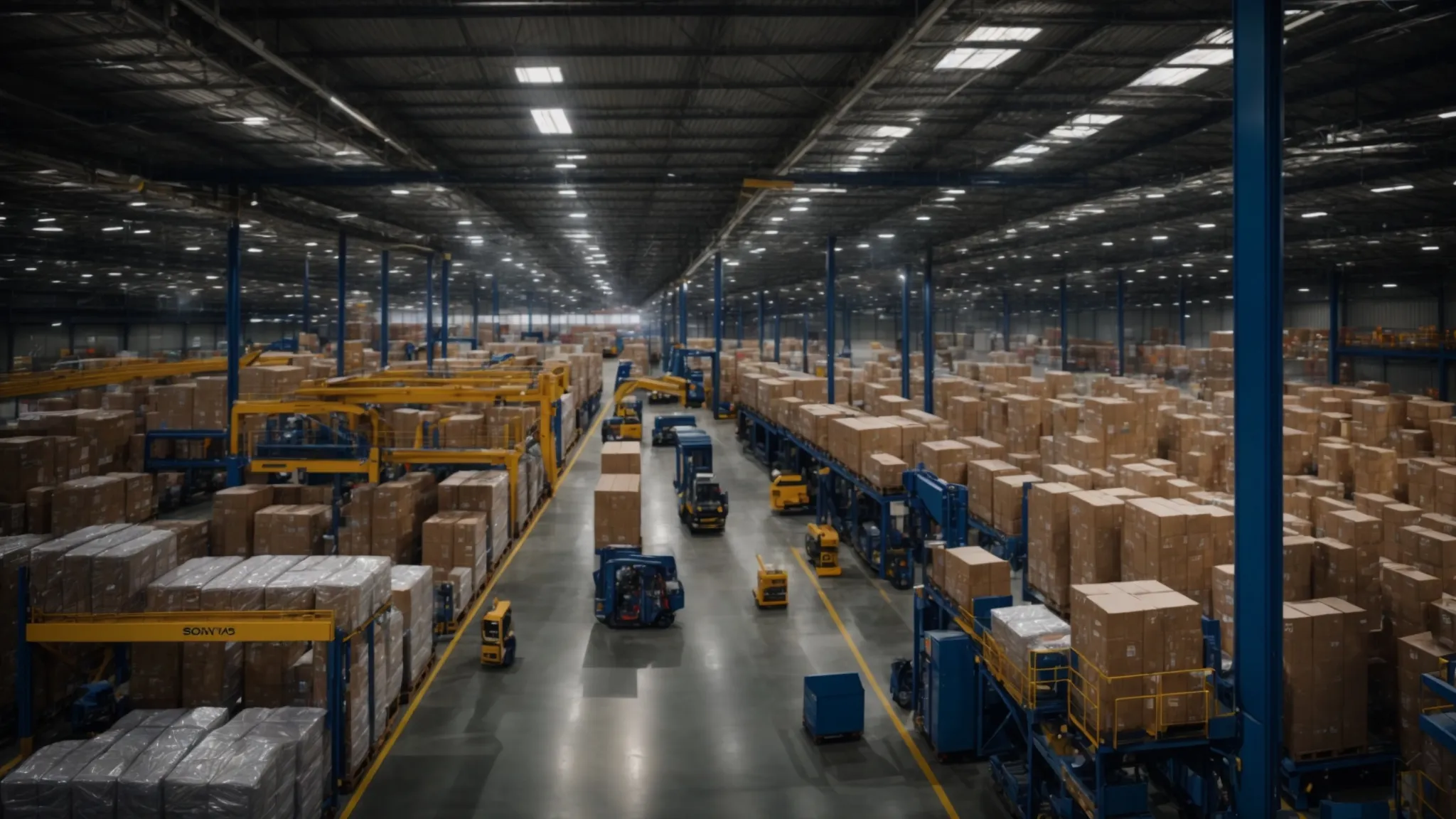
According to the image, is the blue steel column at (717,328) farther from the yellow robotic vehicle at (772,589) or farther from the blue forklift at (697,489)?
the yellow robotic vehicle at (772,589)

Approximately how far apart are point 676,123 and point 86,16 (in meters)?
8.57

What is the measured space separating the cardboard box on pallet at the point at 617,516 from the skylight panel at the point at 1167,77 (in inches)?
392

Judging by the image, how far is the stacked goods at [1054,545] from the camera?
37.2 feet

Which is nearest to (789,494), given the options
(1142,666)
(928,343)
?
(928,343)

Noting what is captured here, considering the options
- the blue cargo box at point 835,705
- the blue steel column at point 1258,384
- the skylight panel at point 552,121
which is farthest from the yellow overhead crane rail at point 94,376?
the blue steel column at point 1258,384

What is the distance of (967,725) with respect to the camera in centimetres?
938

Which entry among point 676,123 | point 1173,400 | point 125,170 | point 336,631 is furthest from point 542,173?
point 1173,400

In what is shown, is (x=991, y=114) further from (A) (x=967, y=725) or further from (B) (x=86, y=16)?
(B) (x=86, y=16)

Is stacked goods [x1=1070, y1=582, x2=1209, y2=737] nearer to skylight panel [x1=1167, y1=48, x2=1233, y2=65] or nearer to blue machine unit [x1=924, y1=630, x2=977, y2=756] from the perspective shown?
blue machine unit [x1=924, y1=630, x2=977, y2=756]

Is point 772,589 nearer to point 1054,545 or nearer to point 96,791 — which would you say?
point 1054,545

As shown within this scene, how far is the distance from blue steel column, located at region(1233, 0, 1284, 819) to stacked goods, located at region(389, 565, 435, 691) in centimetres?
879

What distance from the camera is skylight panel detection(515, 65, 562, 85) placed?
12.4 m

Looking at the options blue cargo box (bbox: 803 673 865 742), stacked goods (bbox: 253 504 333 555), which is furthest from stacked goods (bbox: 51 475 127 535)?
blue cargo box (bbox: 803 673 865 742)

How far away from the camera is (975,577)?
9852mm
